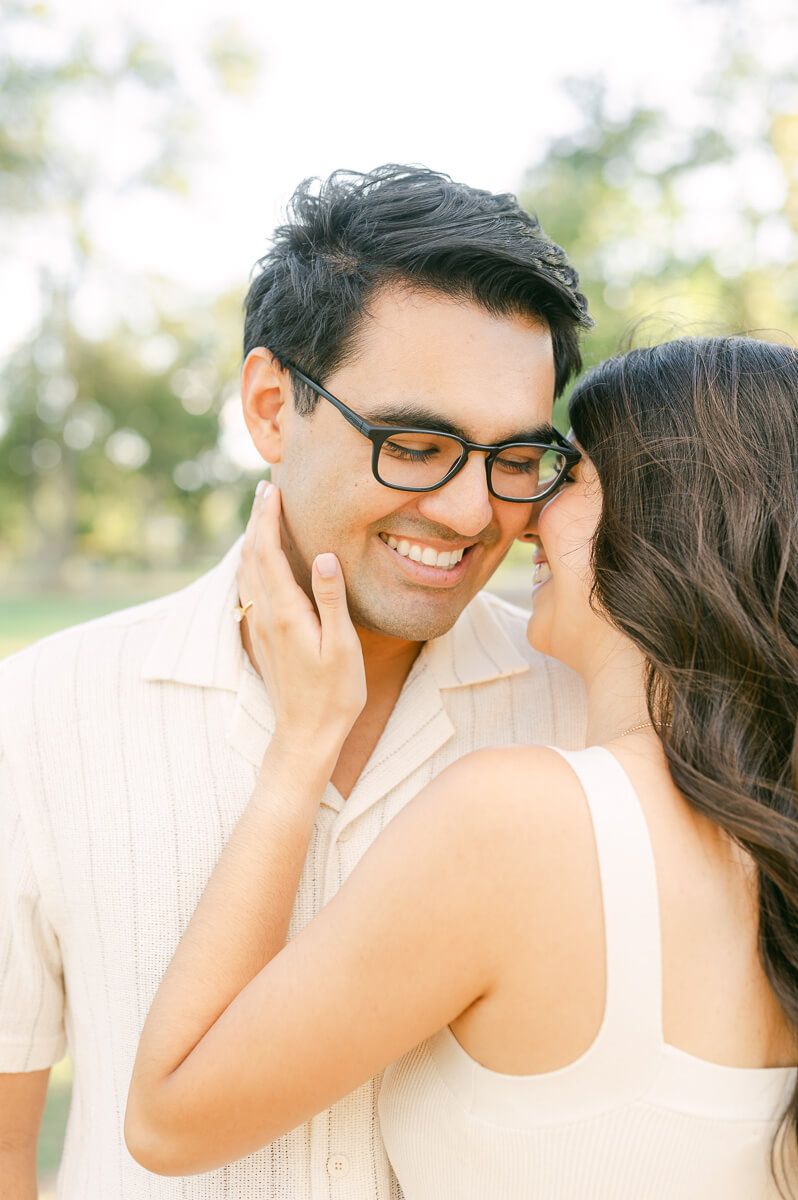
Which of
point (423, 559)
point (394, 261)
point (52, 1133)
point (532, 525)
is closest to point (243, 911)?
point (423, 559)

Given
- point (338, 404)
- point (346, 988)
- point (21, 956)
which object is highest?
point (338, 404)

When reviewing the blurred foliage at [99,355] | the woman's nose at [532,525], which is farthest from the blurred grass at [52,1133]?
the blurred foliage at [99,355]

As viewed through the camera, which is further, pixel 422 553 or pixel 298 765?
pixel 422 553

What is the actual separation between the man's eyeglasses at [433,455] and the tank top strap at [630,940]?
96 cm

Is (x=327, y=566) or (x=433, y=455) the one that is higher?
(x=433, y=455)

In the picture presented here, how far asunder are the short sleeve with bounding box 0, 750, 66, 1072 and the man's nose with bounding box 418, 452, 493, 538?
3.67 feet

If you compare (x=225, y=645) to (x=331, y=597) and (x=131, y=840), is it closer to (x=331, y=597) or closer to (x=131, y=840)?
(x=331, y=597)

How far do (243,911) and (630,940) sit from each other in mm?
752

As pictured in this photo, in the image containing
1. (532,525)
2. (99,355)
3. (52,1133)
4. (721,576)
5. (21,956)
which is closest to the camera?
(721,576)

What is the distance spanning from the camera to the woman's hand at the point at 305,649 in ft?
6.67

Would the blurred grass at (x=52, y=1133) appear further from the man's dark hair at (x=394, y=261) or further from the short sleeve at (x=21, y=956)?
the man's dark hair at (x=394, y=261)

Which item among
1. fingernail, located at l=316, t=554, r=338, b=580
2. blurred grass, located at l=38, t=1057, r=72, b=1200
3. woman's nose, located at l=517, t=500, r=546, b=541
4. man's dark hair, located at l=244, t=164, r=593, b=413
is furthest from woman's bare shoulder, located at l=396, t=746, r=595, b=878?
blurred grass, located at l=38, t=1057, r=72, b=1200

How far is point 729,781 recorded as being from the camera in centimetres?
158

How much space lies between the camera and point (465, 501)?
2.17 meters
